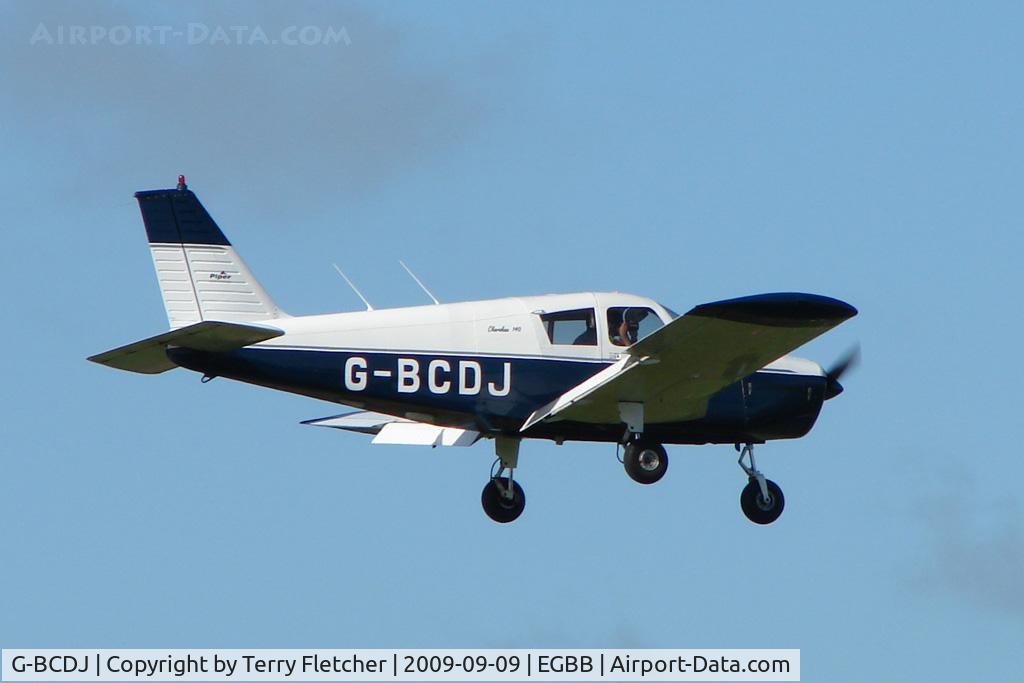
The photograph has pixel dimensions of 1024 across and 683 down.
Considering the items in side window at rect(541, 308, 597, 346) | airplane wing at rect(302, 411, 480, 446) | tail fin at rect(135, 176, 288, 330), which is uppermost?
tail fin at rect(135, 176, 288, 330)

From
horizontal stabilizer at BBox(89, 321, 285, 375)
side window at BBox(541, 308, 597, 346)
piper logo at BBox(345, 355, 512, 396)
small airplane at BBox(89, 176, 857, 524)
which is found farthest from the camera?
side window at BBox(541, 308, 597, 346)

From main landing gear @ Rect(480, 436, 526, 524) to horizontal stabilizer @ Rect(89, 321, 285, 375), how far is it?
3.56 metres

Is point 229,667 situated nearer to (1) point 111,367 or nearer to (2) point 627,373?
(1) point 111,367

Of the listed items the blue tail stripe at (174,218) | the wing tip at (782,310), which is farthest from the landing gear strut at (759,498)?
the blue tail stripe at (174,218)

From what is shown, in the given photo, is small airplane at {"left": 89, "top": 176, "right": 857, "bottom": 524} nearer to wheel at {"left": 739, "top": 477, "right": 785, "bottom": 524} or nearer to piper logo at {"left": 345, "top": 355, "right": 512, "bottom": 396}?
piper logo at {"left": 345, "top": 355, "right": 512, "bottom": 396}

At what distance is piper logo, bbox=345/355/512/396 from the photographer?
30.4m

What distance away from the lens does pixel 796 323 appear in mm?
29312

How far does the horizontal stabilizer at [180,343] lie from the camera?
29578 mm

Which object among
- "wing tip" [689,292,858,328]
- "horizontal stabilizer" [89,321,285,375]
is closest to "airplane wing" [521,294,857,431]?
"wing tip" [689,292,858,328]

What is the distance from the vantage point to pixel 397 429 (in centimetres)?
3284

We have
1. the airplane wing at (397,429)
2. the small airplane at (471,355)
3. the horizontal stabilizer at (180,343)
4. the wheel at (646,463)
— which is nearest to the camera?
the horizontal stabilizer at (180,343)

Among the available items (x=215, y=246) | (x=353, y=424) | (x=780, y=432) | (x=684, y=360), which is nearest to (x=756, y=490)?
(x=780, y=432)

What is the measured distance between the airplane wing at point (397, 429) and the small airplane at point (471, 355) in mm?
227

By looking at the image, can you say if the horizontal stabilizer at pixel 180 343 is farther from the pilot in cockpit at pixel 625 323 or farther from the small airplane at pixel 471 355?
the pilot in cockpit at pixel 625 323
